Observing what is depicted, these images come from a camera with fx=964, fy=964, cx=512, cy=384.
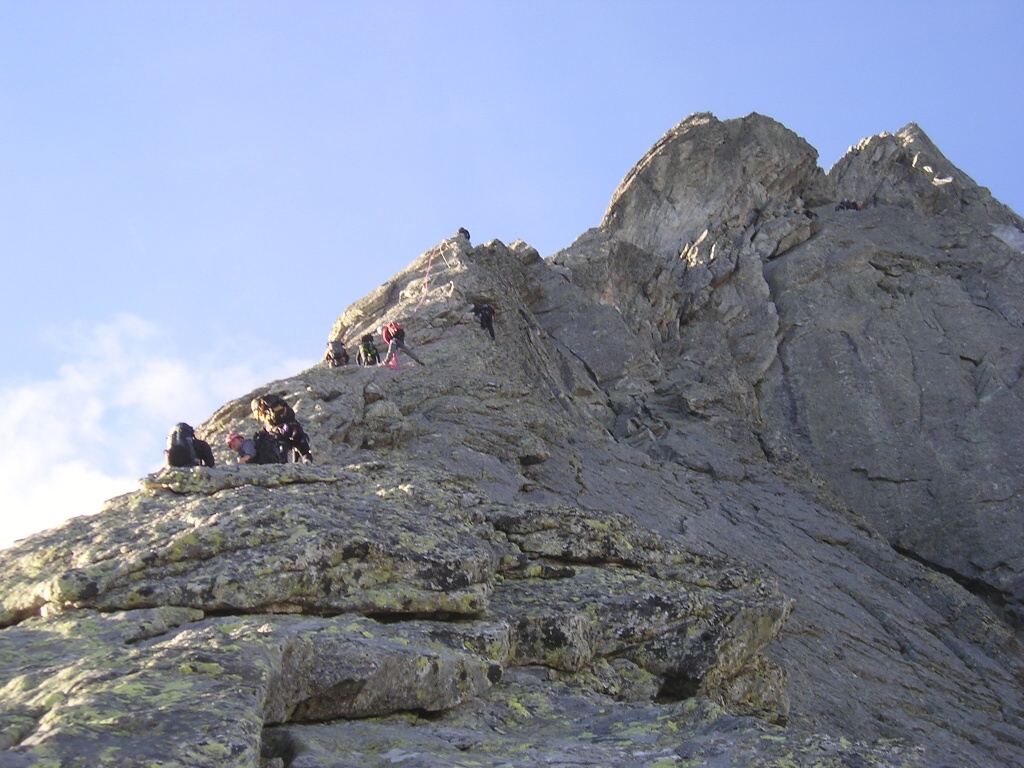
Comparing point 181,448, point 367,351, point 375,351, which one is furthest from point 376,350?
point 181,448

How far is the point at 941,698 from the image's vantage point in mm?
20906

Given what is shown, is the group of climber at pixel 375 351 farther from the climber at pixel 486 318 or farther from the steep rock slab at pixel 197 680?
the steep rock slab at pixel 197 680

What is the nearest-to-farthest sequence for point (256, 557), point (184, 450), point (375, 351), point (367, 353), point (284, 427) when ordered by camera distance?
point (256, 557) → point (184, 450) → point (284, 427) → point (367, 353) → point (375, 351)

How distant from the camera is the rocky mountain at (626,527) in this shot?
9242mm

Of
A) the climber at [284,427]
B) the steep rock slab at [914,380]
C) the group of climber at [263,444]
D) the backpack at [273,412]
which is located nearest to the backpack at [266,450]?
the group of climber at [263,444]

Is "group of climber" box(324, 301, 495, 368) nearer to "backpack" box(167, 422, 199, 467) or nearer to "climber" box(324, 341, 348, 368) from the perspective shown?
"climber" box(324, 341, 348, 368)

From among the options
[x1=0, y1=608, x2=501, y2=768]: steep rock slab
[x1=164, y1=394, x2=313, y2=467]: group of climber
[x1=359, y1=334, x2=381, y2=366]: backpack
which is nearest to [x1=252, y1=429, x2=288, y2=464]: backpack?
[x1=164, y1=394, x2=313, y2=467]: group of climber

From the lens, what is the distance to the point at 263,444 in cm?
1900

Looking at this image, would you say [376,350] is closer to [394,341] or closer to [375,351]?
[375,351]

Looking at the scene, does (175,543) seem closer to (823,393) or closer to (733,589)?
(733,589)

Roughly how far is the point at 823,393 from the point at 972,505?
846 centimetres

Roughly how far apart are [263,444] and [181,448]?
1890mm

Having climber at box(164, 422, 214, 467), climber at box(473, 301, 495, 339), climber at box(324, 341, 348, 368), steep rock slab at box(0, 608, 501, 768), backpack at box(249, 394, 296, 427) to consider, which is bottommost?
steep rock slab at box(0, 608, 501, 768)

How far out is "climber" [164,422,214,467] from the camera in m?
17.4
